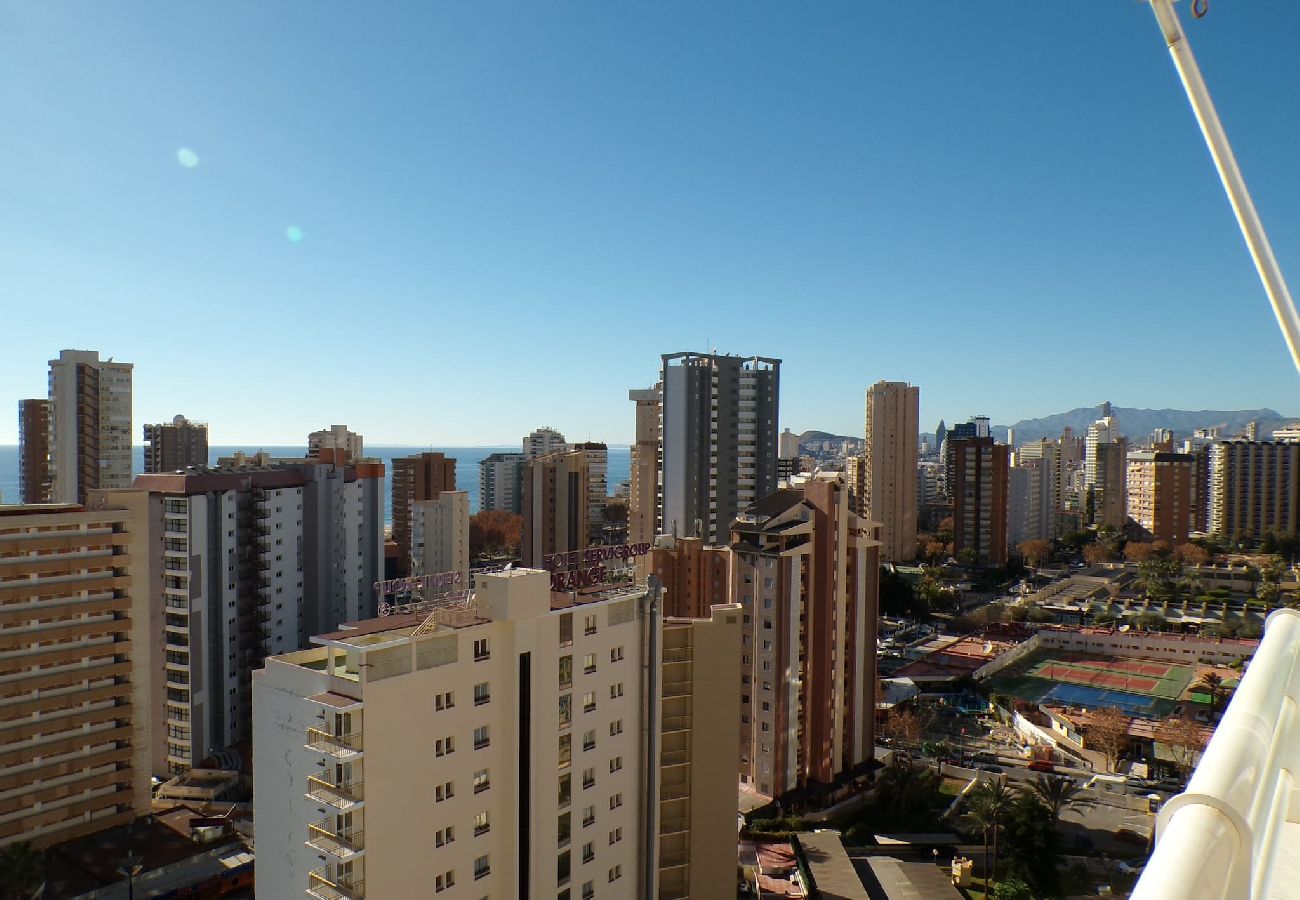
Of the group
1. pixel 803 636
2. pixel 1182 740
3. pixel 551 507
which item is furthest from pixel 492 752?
pixel 551 507

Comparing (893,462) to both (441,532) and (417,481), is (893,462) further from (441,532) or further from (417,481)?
(441,532)

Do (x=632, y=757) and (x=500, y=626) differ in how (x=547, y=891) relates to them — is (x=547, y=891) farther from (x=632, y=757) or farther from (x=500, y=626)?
(x=500, y=626)

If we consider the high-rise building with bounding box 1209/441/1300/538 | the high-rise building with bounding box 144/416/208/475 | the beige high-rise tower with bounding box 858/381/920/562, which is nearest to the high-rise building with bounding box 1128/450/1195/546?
the high-rise building with bounding box 1209/441/1300/538

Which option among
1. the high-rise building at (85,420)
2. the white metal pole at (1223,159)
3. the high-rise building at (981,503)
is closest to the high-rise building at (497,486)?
the high-rise building at (981,503)

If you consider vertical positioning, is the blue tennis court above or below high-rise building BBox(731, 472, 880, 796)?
below

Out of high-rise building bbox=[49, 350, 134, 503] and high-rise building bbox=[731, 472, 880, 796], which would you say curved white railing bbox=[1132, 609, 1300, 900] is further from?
high-rise building bbox=[49, 350, 134, 503]

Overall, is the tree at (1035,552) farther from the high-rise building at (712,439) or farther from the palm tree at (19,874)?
the palm tree at (19,874)
